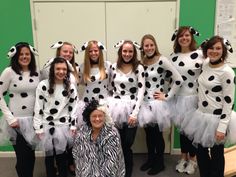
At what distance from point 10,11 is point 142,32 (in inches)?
56.8

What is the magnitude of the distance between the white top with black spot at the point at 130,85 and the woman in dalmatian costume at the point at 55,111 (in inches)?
17.2

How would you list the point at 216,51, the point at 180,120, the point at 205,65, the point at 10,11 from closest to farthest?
the point at 216,51 < the point at 205,65 < the point at 180,120 < the point at 10,11

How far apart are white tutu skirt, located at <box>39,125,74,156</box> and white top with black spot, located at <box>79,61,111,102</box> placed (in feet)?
1.39

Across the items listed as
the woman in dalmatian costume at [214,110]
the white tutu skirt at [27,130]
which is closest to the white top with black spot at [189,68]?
the woman in dalmatian costume at [214,110]

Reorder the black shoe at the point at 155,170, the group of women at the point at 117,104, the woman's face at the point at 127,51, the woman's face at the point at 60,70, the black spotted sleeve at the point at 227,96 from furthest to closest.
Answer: the black shoe at the point at 155,170, the woman's face at the point at 127,51, the woman's face at the point at 60,70, the group of women at the point at 117,104, the black spotted sleeve at the point at 227,96

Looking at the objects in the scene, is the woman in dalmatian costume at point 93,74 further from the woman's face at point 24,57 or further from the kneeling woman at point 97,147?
the woman's face at point 24,57

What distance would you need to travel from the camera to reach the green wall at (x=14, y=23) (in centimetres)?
313

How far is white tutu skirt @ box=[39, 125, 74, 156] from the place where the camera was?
101 inches

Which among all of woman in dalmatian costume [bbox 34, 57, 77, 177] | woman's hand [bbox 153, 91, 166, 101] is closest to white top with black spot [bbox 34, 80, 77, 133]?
woman in dalmatian costume [bbox 34, 57, 77, 177]

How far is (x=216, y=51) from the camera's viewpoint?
231 centimetres

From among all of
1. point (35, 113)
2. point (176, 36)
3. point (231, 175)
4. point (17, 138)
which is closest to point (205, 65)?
point (176, 36)

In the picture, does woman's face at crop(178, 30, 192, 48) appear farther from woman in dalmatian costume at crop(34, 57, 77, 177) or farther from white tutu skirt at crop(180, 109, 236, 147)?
woman in dalmatian costume at crop(34, 57, 77, 177)

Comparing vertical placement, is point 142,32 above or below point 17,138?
above

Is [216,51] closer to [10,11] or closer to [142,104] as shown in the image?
[142,104]
